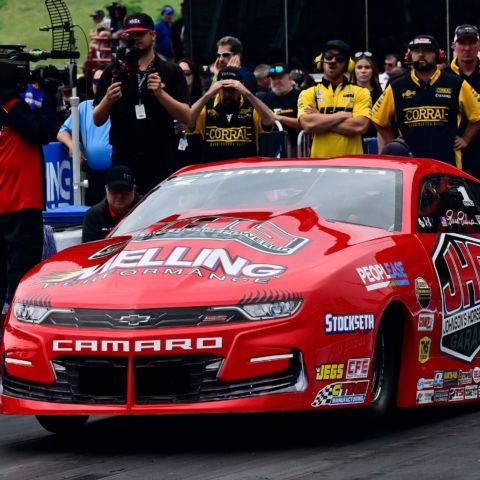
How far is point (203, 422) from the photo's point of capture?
27.2 ft

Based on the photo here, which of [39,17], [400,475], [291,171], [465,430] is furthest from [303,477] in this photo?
[39,17]

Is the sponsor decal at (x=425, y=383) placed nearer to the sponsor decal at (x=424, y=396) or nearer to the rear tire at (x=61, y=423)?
the sponsor decal at (x=424, y=396)

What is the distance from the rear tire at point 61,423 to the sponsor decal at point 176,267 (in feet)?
2.37

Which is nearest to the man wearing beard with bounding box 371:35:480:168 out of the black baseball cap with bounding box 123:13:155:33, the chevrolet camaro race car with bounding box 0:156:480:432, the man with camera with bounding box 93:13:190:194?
the man with camera with bounding box 93:13:190:194

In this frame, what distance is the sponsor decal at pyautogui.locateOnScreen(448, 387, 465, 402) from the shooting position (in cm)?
829

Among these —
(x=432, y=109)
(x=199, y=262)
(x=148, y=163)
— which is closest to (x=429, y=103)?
(x=432, y=109)

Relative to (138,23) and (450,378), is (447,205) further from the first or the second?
(138,23)

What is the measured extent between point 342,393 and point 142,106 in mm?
5287

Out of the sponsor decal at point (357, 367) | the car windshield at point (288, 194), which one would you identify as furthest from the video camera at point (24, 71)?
Answer: the sponsor decal at point (357, 367)

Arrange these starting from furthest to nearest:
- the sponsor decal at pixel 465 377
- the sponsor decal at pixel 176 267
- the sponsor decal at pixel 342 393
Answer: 1. the sponsor decal at pixel 465 377
2. the sponsor decal at pixel 176 267
3. the sponsor decal at pixel 342 393

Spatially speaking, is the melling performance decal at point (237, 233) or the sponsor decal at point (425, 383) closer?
the melling performance decal at point (237, 233)

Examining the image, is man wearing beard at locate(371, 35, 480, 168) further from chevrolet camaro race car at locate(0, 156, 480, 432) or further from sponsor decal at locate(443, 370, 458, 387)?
sponsor decal at locate(443, 370, 458, 387)

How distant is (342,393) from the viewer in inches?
288

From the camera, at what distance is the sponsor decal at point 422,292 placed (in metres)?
7.90
